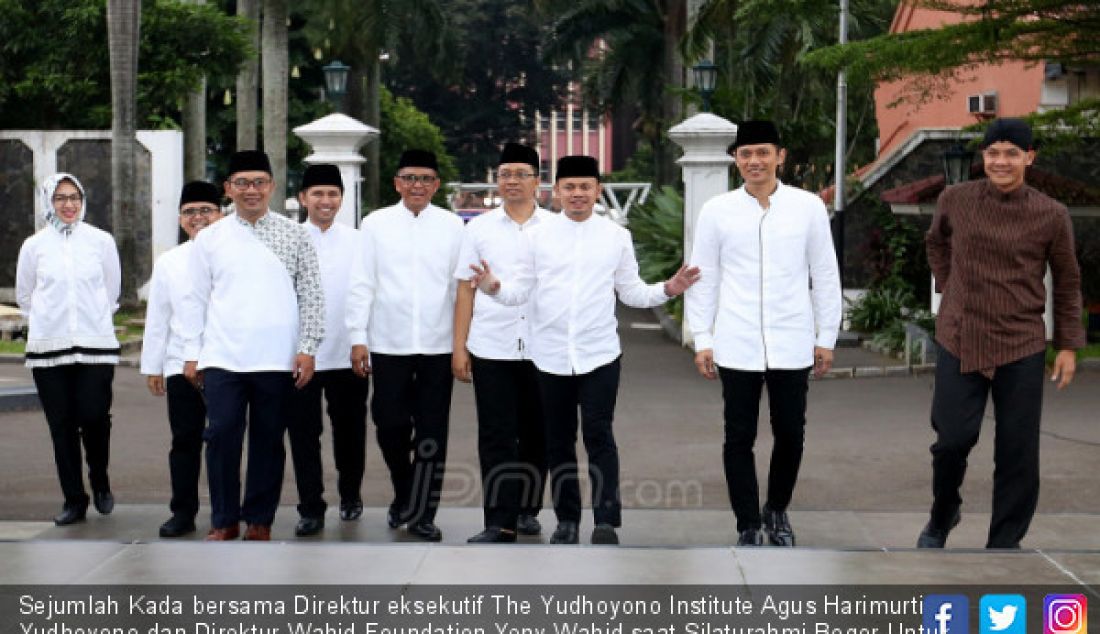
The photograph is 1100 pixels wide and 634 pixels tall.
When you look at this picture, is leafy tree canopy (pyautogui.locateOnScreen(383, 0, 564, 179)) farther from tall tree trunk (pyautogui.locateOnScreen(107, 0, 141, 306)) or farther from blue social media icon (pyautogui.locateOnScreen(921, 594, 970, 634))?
blue social media icon (pyautogui.locateOnScreen(921, 594, 970, 634))

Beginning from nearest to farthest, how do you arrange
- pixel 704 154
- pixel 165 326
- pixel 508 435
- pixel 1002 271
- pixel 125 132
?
pixel 1002 271 → pixel 508 435 → pixel 165 326 → pixel 704 154 → pixel 125 132

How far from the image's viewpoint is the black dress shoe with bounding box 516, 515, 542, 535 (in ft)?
30.3

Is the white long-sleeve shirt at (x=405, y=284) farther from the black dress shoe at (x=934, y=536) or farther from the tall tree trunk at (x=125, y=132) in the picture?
the tall tree trunk at (x=125, y=132)

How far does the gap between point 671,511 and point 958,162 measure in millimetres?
12053

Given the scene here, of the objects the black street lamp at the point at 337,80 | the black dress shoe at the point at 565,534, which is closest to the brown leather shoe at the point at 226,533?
the black dress shoe at the point at 565,534

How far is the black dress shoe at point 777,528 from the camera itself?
8.65 meters

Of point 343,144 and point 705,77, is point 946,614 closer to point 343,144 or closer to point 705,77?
point 343,144

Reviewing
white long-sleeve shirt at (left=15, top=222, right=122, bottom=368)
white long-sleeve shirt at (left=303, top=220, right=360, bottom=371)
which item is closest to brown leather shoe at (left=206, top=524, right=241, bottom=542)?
white long-sleeve shirt at (left=303, top=220, right=360, bottom=371)

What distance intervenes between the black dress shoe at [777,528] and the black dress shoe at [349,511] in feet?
7.12

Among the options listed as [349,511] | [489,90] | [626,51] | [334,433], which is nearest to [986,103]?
[626,51]

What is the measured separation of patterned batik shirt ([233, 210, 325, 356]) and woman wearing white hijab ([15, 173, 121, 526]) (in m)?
1.54

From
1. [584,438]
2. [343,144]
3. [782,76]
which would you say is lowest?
[584,438]

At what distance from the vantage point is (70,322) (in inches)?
386

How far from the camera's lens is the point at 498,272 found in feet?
29.1
